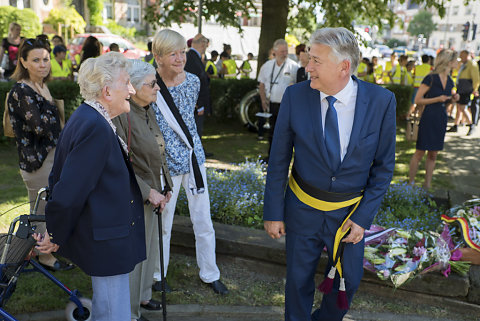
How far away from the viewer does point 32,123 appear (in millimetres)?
4020

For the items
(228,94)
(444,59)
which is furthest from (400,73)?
(444,59)

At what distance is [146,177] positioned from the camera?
3408 millimetres

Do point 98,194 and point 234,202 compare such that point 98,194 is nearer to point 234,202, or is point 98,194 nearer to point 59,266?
point 59,266

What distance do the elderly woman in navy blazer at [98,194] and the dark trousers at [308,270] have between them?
3.44 feet

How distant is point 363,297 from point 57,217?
9.07 feet

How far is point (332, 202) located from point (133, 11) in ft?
178

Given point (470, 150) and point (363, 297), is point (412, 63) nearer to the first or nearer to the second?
point (470, 150)

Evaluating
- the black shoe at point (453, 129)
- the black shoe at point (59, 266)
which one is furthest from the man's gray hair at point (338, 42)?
the black shoe at point (453, 129)

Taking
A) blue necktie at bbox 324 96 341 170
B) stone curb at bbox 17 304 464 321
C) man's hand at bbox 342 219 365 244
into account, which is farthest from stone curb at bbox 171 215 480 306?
blue necktie at bbox 324 96 341 170

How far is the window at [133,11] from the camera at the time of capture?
5291 centimetres

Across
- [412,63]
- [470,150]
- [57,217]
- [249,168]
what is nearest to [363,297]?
[249,168]

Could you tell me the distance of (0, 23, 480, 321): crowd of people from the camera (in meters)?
2.52

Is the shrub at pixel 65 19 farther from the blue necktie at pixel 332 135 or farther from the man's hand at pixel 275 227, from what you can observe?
the blue necktie at pixel 332 135

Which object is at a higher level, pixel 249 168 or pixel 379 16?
pixel 379 16
